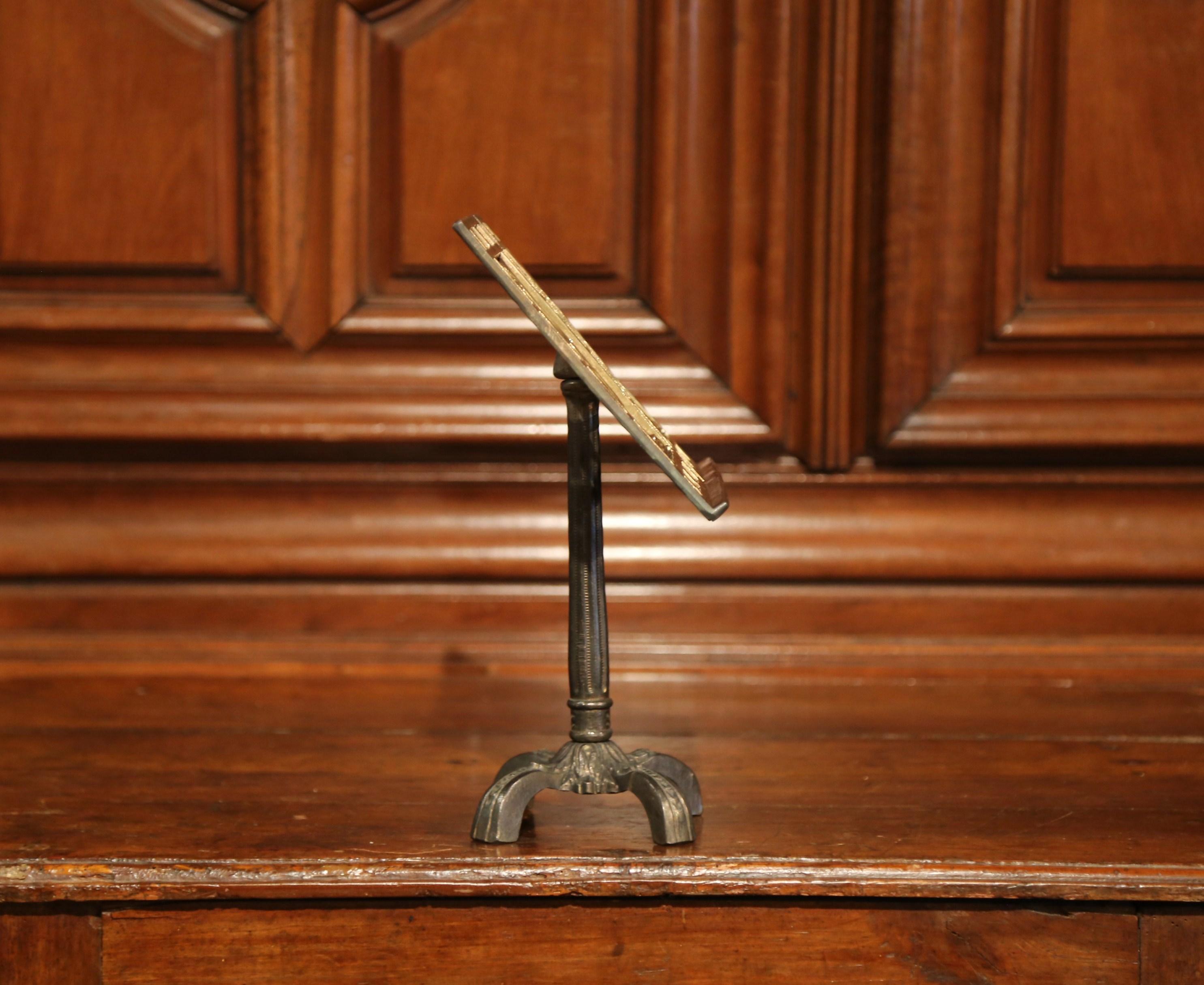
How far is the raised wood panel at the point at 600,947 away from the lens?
1.43 ft

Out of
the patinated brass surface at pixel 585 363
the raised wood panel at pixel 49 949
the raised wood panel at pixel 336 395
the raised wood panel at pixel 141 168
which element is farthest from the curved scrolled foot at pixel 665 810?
the raised wood panel at pixel 141 168

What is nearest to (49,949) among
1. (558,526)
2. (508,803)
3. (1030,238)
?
(508,803)

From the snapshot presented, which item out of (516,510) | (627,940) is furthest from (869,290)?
(627,940)

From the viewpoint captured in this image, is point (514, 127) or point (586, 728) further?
point (514, 127)

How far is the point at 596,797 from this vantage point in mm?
528

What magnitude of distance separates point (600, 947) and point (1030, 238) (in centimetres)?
61

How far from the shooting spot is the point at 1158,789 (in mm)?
532

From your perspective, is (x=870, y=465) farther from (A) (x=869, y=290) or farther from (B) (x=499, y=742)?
(B) (x=499, y=742)

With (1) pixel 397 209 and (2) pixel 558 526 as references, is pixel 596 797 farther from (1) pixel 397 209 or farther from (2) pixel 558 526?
(1) pixel 397 209

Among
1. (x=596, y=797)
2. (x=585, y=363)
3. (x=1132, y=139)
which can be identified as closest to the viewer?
(x=585, y=363)

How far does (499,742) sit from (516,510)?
224mm

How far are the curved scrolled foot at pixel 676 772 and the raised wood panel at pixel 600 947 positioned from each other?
55 mm

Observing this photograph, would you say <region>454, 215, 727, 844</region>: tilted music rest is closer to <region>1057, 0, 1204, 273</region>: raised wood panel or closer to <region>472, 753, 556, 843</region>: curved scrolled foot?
<region>472, 753, 556, 843</region>: curved scrolled foot

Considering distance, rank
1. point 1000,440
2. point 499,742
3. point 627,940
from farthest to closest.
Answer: point 1000,440
point 499,742
point 627,940
